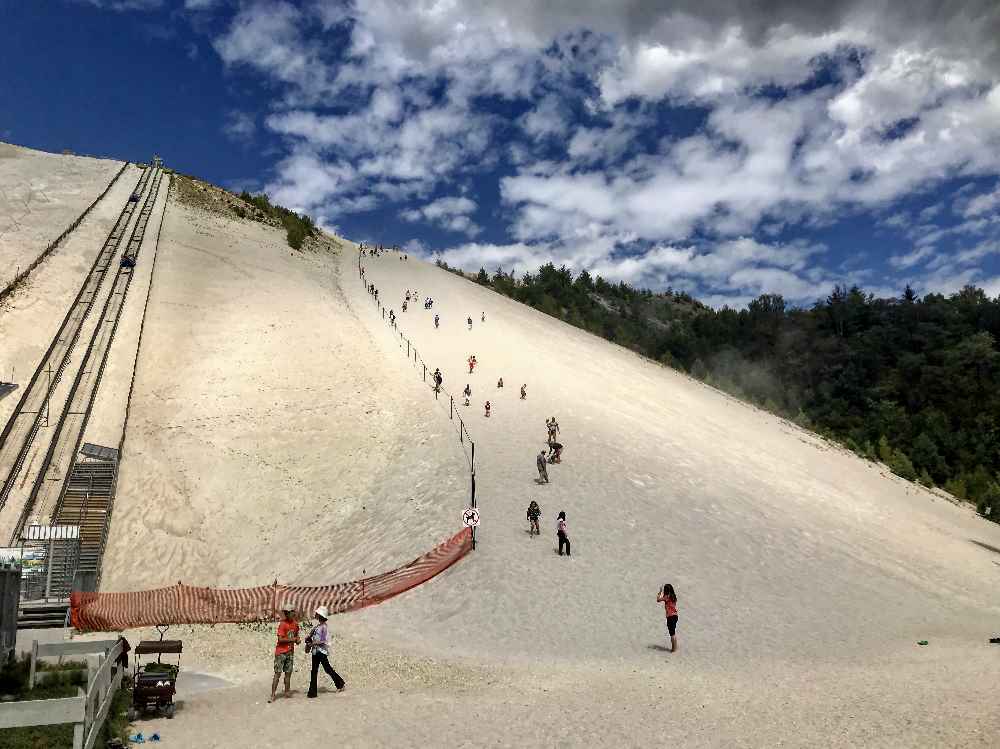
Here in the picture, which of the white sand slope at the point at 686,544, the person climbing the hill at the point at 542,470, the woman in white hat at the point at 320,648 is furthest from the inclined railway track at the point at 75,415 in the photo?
the person climbing the hill at the point at 542,470

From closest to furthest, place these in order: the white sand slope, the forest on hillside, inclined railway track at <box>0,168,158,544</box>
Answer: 1. the white sand slope
2. inclined railway track at <box>0,168,158,544</box>
3. the forest on hillside

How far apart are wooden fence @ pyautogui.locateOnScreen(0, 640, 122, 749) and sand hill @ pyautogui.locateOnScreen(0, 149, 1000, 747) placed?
1126mm

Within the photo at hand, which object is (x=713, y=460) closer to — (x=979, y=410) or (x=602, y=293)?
(x=979, y=410)

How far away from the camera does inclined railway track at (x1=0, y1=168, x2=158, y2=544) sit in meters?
23.4

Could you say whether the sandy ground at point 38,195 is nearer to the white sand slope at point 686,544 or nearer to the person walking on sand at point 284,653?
the white sand slope at point 686,544

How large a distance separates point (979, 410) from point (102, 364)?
101987 mm

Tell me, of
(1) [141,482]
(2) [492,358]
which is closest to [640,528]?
(1) [141,482]

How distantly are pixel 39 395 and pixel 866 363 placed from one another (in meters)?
113

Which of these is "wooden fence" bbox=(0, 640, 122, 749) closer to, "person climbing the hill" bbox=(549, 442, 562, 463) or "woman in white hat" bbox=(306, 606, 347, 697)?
"woman in white hat" bbox=(306, 606, 347, 697)

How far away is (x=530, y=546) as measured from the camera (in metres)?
21.1

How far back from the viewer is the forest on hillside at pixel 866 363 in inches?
3219

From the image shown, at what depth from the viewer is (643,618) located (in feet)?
56.2

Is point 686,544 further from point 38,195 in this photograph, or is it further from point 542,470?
point 38,195

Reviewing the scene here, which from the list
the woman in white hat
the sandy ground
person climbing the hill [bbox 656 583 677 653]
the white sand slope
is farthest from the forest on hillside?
the sandy ground
